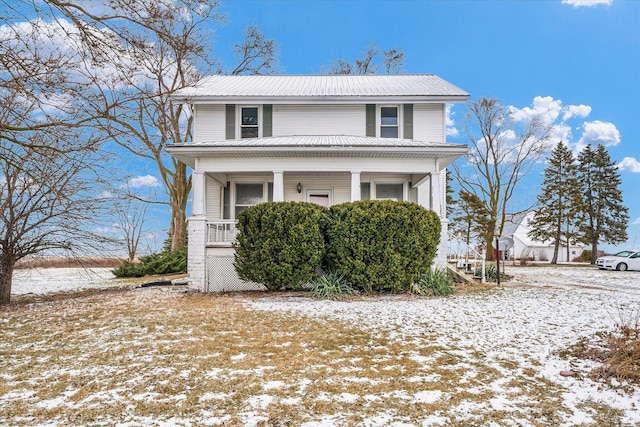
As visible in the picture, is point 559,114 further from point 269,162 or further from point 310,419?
point 310,419

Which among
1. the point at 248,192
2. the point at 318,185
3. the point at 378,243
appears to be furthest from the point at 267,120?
the point at 378,243

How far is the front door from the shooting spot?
42.8 ft

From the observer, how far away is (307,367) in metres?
4.08

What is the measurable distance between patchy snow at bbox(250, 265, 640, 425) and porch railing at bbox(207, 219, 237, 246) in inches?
106

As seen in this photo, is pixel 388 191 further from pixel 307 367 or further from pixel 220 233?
pixel 307 367

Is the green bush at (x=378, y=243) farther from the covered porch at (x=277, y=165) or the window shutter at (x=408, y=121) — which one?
the window shutter at (x=408, y=121)

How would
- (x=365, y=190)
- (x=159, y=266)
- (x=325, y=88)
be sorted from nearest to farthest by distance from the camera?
(x=365, y=190), (x=325, y=88), (x=159, y=266)

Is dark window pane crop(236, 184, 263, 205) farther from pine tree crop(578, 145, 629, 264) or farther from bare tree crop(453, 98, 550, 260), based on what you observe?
pine tree crop(578, 145, 629, 264)

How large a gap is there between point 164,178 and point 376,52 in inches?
624

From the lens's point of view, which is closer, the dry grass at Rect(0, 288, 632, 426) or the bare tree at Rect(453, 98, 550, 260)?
the dry grass at Rect(0, 288, 632, 426)

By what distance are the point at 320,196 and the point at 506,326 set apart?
809 centimetres

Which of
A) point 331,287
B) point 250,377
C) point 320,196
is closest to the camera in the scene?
point 250,377

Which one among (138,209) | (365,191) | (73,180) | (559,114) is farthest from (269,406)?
(559,114)

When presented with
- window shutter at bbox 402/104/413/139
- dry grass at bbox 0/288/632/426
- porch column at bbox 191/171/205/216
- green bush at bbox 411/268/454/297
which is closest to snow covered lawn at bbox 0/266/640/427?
dry grass at bbox 0/288/632/426
